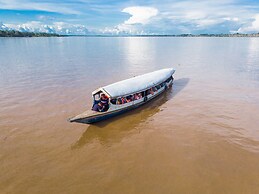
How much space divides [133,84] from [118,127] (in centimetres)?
560

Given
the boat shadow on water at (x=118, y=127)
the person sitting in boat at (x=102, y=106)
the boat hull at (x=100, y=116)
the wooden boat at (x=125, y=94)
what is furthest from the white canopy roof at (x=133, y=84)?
the boat shadow on water at (x=118, y=127)

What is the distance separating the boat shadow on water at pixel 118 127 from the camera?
56.5ft

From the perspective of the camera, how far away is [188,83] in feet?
110

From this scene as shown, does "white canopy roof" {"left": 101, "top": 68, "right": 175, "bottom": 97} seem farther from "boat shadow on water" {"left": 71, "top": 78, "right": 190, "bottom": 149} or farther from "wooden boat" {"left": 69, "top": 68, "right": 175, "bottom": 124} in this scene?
"boat shadow on water" {"left": 71, "top": 78, "right": 190, "bottom": 149}

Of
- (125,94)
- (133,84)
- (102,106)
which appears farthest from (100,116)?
(133,84)

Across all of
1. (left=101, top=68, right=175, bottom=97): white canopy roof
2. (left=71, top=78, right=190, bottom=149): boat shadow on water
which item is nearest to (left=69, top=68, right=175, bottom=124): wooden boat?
(left=101, top=68, right=175, bottom=97): white canopy roof

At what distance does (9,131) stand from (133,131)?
11.1 metres

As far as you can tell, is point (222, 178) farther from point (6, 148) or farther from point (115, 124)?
point (6, 148)

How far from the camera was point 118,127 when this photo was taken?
1909 cm

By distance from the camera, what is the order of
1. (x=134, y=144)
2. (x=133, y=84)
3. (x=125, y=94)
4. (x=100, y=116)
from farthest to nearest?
(x=133, y=84)
(x=125, y=94)
(x=100, y=116)
(x=134, y=144)

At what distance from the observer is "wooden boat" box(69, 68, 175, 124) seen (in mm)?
18875

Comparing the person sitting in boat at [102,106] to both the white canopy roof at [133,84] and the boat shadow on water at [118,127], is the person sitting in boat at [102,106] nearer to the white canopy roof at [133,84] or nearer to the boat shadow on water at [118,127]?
the white canopy roof at [133,84]

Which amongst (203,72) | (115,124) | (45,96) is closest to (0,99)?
(45,96)

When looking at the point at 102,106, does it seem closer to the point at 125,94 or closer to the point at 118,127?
the point at 118,127
